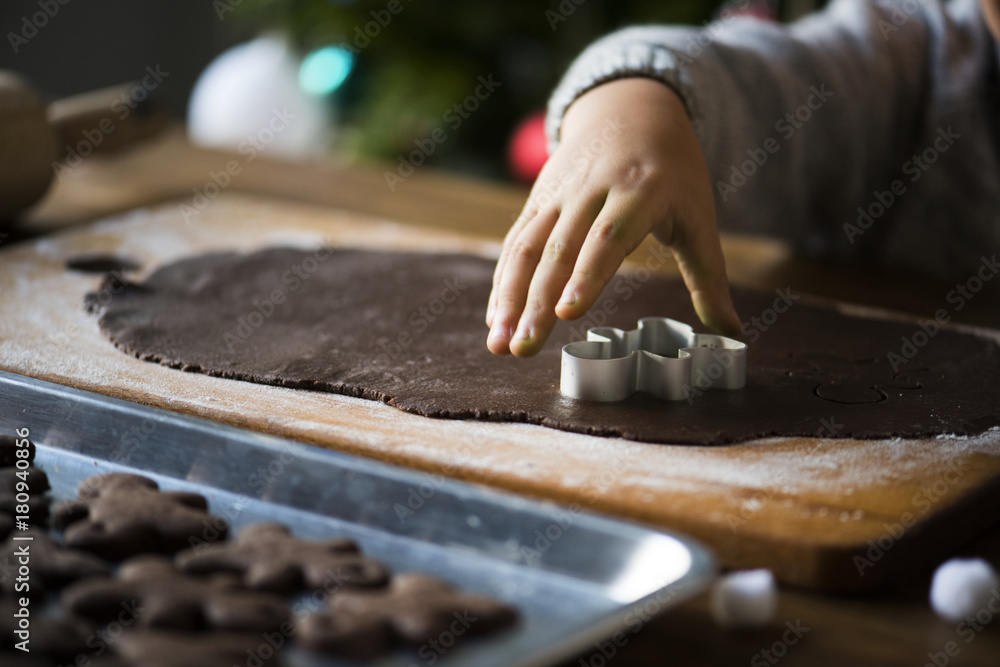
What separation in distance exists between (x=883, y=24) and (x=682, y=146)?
2.34 feet

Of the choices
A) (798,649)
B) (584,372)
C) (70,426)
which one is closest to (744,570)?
(798,649)

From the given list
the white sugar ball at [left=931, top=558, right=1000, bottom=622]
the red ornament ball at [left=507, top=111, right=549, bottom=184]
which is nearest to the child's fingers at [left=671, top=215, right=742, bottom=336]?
the white sugar ball at [left=931, top=558, right=1000, bottom=622]

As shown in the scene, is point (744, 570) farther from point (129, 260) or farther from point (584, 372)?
point (129, 260)

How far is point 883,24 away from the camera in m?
1.48

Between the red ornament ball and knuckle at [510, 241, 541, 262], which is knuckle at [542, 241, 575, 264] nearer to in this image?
knuckle at [510, 241, 541, 262]

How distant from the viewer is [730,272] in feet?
4.42

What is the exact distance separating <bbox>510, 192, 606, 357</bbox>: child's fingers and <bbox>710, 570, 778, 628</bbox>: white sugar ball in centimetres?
29

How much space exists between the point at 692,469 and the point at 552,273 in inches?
7.9

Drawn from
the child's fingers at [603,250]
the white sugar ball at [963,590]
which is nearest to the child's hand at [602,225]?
the child's fingers at [603,250]

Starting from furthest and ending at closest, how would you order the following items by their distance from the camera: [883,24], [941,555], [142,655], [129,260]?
[883,24], [129,260], [941,555], [142,655]

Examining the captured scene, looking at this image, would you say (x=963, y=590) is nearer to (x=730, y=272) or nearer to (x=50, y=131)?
(x=730, y=272)

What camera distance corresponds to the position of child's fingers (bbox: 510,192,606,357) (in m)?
0.81

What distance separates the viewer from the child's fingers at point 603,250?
806mm

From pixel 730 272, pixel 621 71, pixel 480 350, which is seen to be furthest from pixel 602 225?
pixel 730 272
